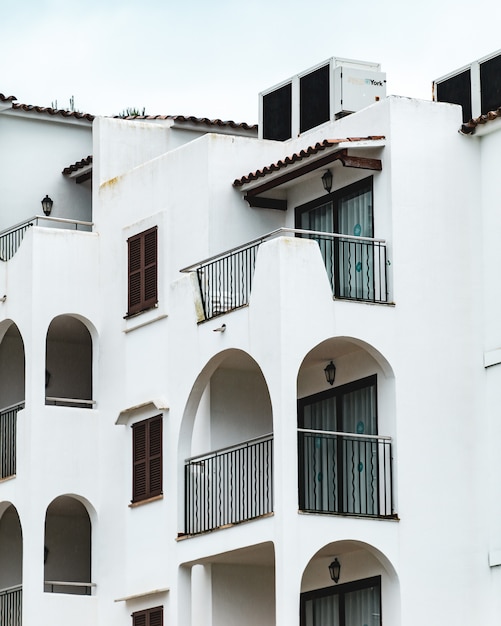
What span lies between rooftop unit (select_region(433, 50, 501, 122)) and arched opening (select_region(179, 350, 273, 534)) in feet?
17.3

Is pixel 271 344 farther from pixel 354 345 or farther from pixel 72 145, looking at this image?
pixel 72 145

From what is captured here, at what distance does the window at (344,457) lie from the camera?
2981cm

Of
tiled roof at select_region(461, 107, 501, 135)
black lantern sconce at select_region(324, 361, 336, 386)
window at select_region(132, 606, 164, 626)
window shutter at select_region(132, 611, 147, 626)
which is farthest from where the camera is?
window shutter at select_region(132, 611, 147, 626)

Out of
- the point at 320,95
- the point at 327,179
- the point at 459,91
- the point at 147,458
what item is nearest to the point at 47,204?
the point at 320,95

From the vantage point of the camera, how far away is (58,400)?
3534 cm

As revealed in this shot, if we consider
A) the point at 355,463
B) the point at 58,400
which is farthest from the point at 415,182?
the point at 58,400

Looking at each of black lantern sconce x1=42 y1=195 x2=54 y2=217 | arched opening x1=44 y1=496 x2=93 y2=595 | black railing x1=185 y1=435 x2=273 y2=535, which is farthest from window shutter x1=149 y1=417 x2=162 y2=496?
black lantern sconce x1=42 y1=195 x2=54 y2=217

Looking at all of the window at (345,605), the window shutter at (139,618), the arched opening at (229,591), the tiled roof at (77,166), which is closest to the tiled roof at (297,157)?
the tiled roof at (77,166)

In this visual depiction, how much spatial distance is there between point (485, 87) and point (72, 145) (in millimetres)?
9949

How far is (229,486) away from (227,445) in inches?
52.5

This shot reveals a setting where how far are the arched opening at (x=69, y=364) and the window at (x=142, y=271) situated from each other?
2.37 m

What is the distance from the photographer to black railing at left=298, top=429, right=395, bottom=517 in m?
29.6

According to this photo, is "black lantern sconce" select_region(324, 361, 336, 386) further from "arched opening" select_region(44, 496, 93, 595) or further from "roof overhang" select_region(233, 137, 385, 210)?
"arched opening" select_region(44, 496, 93, 595)

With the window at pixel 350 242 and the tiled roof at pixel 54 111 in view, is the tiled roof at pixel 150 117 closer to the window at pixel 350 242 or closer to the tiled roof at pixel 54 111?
the tiled roof at pixel 54 111
